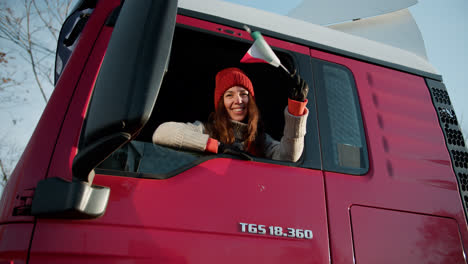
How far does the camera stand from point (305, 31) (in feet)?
6.20

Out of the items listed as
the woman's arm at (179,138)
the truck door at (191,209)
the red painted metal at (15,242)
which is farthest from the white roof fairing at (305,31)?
the red painted metal at (15,242)

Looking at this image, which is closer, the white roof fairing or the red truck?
the red truck

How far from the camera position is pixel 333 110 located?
174 cm

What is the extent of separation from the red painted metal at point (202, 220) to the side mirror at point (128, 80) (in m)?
0.27

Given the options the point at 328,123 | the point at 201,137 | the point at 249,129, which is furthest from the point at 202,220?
the point at 249,129

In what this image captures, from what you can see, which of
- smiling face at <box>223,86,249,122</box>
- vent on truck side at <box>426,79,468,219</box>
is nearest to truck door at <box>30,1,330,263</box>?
smiling face at <box>223,86,249,122</box>

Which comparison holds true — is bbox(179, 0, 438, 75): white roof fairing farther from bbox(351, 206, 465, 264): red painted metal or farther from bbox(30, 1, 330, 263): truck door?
bbox(351, 206, 465, 264): red painted metal

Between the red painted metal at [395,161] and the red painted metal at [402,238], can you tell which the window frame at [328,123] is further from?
the red painted metal at [402,238]

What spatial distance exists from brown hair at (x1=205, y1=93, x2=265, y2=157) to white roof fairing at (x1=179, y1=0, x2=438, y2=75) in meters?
0.56

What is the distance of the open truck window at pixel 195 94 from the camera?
Result: 1404 mm

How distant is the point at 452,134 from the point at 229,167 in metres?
1.41

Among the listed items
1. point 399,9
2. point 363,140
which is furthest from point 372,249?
point 399,9

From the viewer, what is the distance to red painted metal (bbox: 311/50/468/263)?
147 cm

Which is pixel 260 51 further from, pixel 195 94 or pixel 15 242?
pixel 195 94
